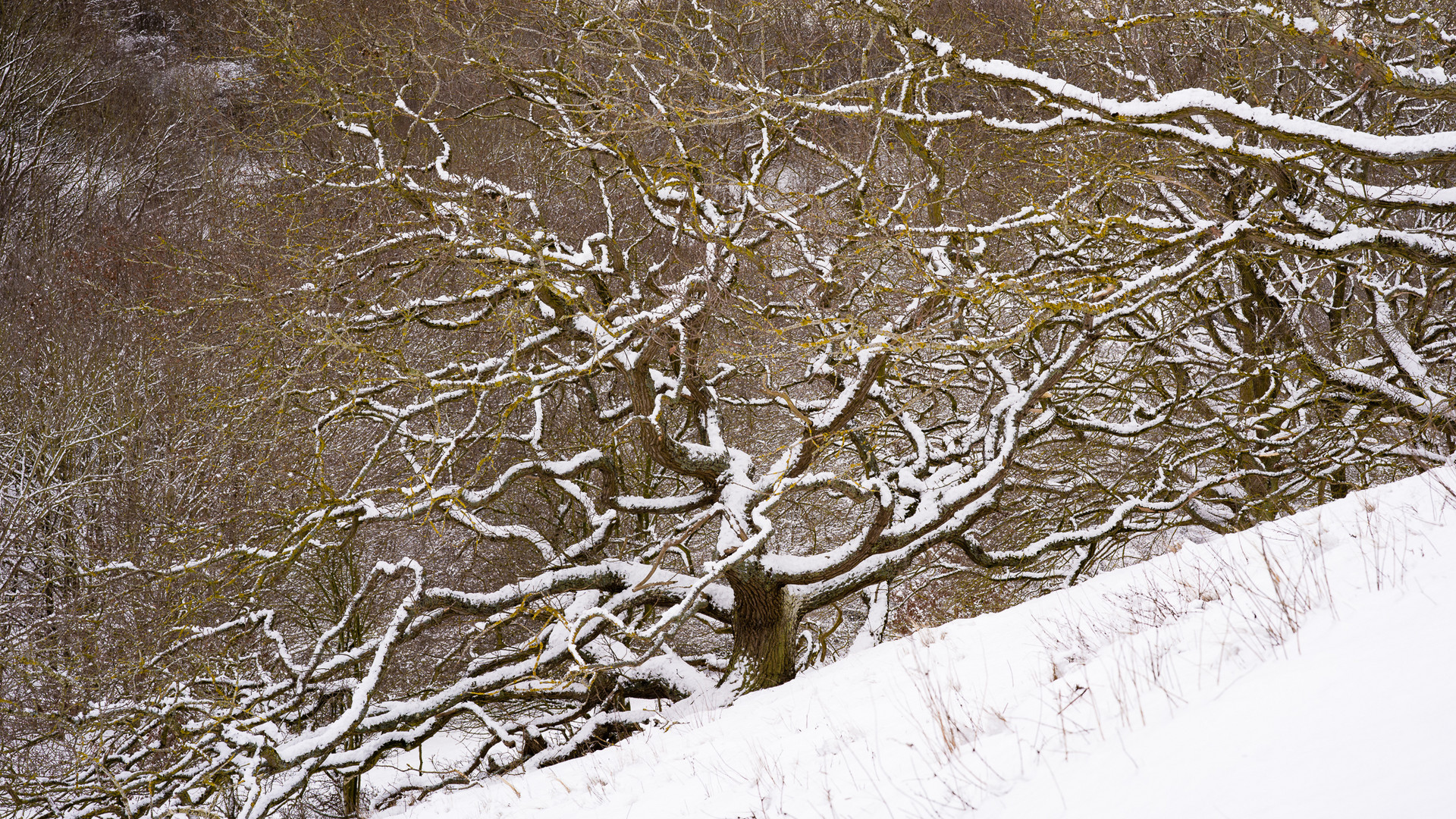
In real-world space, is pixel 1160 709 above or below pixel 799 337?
below

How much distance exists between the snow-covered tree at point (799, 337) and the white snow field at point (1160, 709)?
57.3 inches

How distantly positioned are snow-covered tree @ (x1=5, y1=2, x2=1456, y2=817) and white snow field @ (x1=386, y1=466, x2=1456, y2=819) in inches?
57.3

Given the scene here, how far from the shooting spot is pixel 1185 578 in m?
4.59

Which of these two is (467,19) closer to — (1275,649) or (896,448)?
(896,448)

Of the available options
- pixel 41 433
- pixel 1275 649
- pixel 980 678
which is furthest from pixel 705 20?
pixel 41 433

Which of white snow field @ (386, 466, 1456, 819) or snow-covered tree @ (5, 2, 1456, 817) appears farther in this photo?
snow-covered tree @ (5, 2, 1456, 817)

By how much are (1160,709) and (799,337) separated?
836 centimetres

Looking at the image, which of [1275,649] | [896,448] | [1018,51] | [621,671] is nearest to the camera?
[1275,649]

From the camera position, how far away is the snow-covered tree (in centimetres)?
642

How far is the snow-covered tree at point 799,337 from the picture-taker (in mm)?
6422

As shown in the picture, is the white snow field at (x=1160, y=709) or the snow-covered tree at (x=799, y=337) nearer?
the white snow field at (x=1160, y=709)

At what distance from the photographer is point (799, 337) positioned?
11094 mm

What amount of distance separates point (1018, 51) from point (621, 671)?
8194 millimetres

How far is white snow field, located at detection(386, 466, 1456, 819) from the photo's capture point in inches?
88.2
